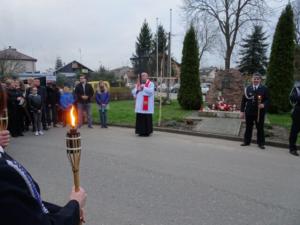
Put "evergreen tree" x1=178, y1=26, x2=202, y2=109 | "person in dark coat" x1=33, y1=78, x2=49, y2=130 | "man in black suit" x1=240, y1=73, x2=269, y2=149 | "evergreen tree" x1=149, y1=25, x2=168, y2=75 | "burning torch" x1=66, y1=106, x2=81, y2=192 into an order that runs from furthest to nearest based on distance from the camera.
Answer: "evergreen tree" x1=149, y1=25, x2=168, y2=75, "evergreen tree" x1=178, y1=26, x2=202, y2=109, "person in dark coat" x1=33, y1=78, x2=49, y2=130, "man in black suit" x1=240, y1=73, x2=269, y2=149, "burning torch" x1=66, y1=106, x2=81, y2=192

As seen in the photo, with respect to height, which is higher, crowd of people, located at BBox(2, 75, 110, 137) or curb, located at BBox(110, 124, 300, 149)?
crowd of people, located at BBox(2, 75, 110, 137)

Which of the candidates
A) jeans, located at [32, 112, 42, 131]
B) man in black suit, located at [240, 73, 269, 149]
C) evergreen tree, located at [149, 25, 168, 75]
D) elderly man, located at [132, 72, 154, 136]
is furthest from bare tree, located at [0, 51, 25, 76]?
man in black suit, located at [240, 73, 269, 149]

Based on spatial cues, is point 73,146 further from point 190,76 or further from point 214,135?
point 190,76

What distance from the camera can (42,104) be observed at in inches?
475

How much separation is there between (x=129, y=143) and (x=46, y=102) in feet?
16.0

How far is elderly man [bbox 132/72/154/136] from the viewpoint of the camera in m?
11.1

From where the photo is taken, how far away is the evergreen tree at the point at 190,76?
18.2 m

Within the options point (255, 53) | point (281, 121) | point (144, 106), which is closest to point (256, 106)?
point (144, 106)

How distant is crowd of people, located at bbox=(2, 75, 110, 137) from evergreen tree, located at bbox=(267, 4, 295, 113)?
7974mm

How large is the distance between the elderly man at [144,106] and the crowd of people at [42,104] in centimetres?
221

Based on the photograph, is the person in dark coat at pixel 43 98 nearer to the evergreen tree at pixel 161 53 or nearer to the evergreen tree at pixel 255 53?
the evergreen tree at pixel 161 53

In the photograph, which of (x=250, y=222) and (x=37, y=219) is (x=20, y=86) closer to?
(x=250, y=222)

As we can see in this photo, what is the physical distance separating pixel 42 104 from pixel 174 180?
24.3 feet

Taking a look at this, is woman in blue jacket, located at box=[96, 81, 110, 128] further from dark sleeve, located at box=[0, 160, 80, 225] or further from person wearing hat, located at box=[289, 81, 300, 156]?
dark sleeve, located at box=[0, 160, 80, 225]
